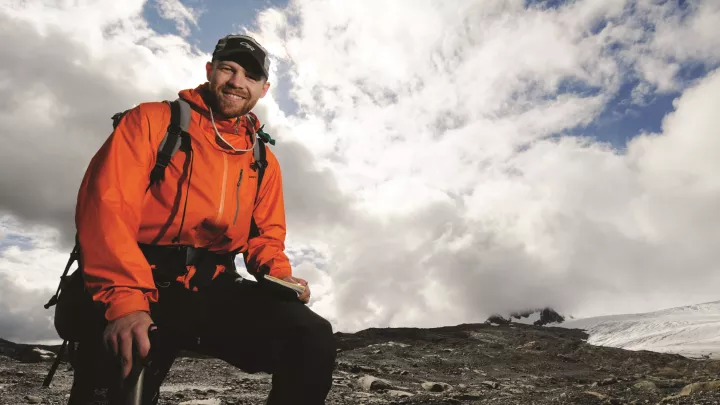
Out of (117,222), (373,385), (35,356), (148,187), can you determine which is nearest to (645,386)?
(373,385)

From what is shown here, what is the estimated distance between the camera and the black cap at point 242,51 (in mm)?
3441

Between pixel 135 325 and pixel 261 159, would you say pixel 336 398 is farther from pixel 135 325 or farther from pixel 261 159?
pixel 135 325

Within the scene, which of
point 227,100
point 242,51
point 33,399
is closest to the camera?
point 227,100

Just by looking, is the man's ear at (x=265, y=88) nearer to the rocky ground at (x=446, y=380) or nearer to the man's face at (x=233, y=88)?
the man's face at (x=233, y=88)

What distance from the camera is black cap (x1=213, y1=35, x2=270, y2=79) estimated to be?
3441 mm

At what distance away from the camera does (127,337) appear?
2.18 m

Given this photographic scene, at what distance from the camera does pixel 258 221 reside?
3619mm

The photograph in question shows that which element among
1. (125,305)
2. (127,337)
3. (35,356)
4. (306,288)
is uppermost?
(306,288)

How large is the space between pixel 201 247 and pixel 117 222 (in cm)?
72

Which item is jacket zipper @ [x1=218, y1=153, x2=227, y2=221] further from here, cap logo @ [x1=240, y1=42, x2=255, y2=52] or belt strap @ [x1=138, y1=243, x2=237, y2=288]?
cap logo @ [x1=240, y1=42, x2=255, y2=52]

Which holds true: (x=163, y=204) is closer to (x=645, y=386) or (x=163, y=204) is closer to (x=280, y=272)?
(x=280, y=272)

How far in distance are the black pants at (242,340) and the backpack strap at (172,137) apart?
0.70 meters

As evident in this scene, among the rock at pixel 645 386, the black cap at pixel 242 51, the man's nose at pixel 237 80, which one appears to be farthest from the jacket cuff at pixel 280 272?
the rock at pixel 645 386

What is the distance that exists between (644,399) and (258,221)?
700 cm
